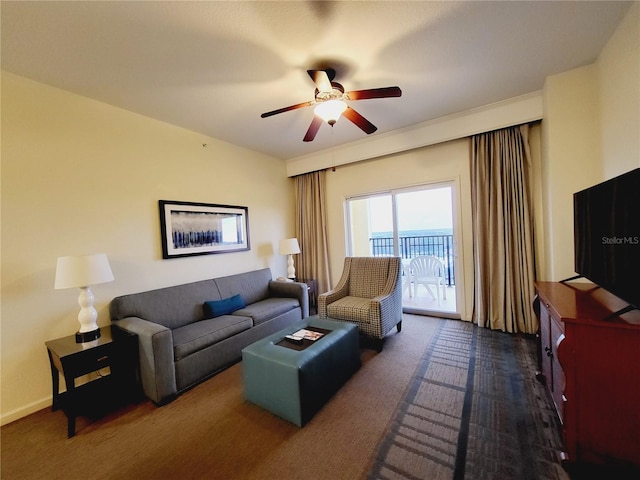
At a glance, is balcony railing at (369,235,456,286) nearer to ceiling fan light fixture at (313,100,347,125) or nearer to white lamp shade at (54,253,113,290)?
ceiling fan light fixture at (313,100,347,125)

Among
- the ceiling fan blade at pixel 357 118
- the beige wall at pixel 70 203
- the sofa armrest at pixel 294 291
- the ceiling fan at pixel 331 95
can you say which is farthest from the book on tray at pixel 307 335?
the ceiling fan blade at pixel 357 118

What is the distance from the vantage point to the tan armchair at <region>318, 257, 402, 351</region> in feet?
8.97

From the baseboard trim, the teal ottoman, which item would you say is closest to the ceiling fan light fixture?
the teal ottoman

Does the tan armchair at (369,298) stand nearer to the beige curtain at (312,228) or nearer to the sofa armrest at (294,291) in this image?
the sofa armrest at (294,291)

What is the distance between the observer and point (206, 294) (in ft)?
9.98

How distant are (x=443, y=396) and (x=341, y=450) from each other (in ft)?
3.08

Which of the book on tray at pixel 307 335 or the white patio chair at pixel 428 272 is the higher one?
the white patio chair at pixel 428 272

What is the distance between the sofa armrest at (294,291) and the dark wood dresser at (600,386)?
2.75 metres

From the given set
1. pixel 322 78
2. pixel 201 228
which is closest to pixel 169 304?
pixel 201 228

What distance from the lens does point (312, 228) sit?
4.57m

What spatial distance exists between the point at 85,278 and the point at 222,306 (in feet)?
4.33

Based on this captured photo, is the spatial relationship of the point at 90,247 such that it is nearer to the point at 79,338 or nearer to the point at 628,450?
the point at 79,338

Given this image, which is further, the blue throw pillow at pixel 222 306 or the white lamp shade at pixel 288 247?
the white lamp shade at pixel 288 247

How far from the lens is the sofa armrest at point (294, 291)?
3621 millimetres
